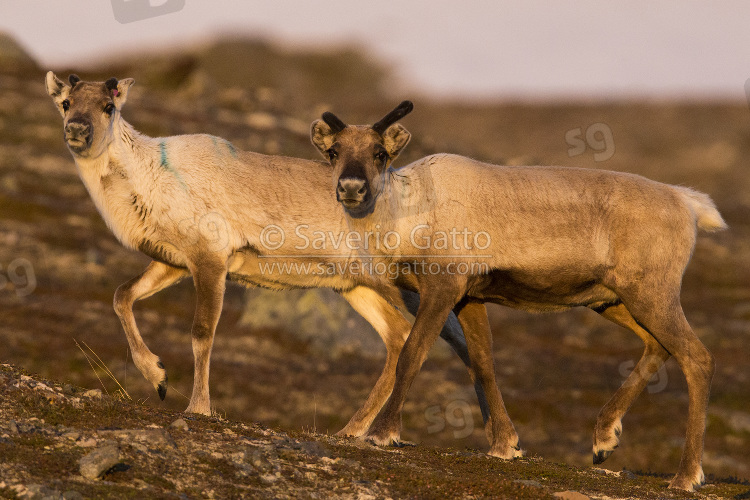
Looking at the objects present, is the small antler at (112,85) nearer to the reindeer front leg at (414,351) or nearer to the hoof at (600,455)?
the reindeer front leg at (414,351)

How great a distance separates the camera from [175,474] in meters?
7.12

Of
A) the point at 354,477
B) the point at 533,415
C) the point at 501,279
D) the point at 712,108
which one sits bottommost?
the point at 533,415

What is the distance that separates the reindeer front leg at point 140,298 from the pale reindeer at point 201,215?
0.01 m

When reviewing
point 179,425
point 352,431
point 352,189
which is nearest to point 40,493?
point 179,425

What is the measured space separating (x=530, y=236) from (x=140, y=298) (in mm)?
5194

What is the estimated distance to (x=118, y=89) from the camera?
1230 cm

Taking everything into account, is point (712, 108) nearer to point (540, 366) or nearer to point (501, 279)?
point (540, 366)

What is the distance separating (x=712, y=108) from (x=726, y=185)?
2685cm

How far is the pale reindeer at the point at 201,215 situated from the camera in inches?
449

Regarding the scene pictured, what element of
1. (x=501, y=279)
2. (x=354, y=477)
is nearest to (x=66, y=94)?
(x=501, y=279)

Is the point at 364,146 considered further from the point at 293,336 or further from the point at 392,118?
the point at 293,336

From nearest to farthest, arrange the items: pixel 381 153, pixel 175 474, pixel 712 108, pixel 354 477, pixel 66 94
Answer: pixel 175 474, pixel 354 477, pixel 381 153, pixel 66 94, pixel 712 108

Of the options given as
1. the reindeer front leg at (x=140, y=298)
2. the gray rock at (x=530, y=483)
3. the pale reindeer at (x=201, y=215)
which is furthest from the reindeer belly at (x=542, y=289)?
the reindeer front leg at (x=140, y=298)

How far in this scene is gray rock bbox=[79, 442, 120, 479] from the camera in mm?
6699
